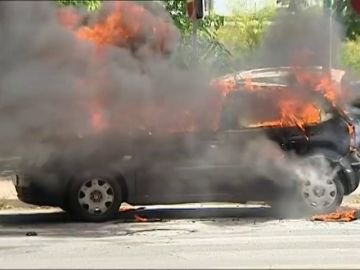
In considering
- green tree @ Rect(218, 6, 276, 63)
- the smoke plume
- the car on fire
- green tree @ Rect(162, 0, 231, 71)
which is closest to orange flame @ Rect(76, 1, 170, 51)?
the smoke plume

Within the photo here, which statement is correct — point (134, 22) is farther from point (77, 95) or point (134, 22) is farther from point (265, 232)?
point (265, 232)

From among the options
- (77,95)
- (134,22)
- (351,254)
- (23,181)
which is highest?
(134,22)

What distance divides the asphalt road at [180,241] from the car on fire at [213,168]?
38 cm

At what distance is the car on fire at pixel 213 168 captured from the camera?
42.0 feet

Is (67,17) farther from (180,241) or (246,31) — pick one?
(246,31)

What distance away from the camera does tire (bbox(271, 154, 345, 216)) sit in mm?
13742

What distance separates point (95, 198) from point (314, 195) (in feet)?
9.98

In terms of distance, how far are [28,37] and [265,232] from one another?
15.1ft

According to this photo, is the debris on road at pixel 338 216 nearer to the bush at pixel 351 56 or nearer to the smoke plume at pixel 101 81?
the smoke plume at pixel 101 81

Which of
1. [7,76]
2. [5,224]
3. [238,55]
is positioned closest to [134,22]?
[7,76]

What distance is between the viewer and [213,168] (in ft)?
43.8

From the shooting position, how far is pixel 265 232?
41.1 ft

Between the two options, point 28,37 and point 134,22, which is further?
point 134,22

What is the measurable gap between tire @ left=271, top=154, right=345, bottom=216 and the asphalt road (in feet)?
1.15
